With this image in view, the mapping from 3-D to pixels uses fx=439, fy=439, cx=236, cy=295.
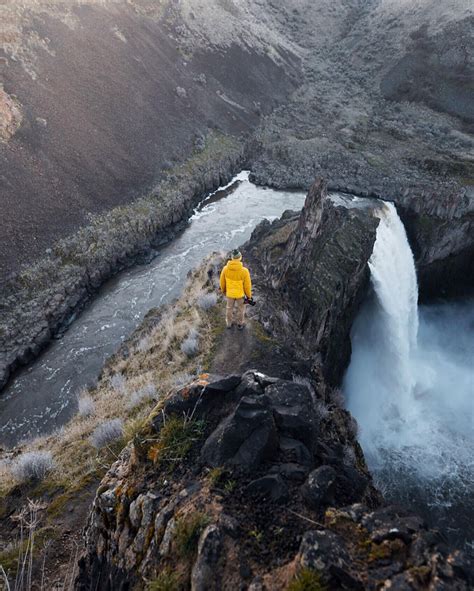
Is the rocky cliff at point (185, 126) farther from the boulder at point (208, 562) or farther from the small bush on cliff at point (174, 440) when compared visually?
the boulder at point (208, 562)

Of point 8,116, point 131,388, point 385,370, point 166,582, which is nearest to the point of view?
point 166,582

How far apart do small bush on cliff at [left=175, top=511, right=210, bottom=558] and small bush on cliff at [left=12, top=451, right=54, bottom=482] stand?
6325mm

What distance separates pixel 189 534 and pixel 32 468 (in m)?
6.71

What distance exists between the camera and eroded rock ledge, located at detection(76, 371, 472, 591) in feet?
15.8

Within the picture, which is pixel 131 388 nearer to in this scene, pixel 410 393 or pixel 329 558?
pixel 329 558

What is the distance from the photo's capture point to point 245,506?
5.88 m

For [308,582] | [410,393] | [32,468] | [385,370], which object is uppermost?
[308,582]

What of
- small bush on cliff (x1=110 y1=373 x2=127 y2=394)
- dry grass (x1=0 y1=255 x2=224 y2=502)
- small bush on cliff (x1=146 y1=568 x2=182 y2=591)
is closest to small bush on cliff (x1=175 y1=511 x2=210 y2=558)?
small bush on cliff (x1=146 y1=568 x2=182 y2=591)

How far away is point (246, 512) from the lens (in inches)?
228

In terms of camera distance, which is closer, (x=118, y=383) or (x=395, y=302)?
(x=118, y=383)

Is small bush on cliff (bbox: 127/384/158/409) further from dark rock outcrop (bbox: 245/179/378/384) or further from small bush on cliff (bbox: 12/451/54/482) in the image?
dark rock outcrop (bbox: 245/179/378/384)

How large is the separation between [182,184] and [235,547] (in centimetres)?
3462

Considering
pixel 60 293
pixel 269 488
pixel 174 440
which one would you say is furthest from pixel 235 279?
pixel 60 293

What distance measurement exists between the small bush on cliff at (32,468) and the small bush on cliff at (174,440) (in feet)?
16.0
